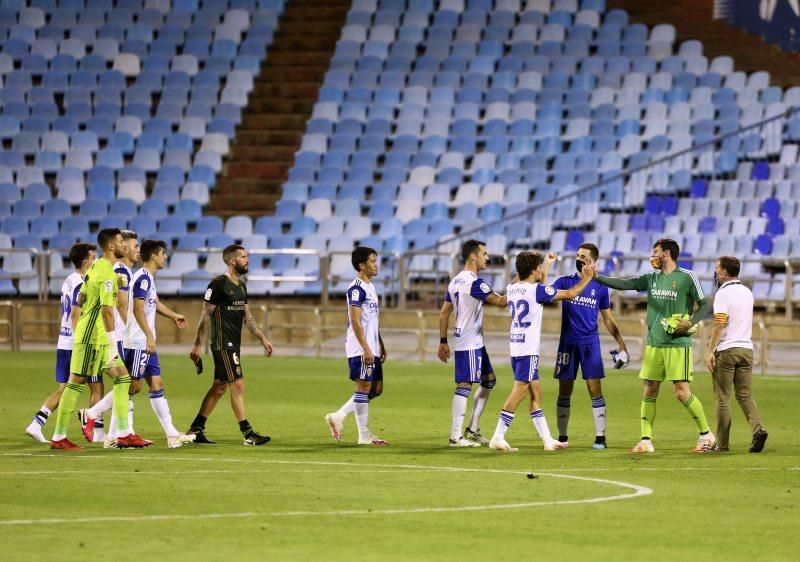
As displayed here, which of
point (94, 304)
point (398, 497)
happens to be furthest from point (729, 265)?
point (94, 304)

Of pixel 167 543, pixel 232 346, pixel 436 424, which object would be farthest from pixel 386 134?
pixel 167 543

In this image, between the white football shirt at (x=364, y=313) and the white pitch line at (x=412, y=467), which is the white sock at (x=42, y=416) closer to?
the white pitch line at (x=412, y=467)

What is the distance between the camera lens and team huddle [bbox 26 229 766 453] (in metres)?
13.0

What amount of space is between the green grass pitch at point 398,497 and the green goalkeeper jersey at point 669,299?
99 cm

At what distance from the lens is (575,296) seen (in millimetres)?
13086

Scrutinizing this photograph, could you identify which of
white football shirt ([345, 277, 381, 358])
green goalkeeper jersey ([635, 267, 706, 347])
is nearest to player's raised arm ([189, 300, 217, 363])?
white football shirt ([345, 277, 381, 358])

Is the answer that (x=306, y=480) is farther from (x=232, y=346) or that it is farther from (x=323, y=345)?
(x=323, y=345)

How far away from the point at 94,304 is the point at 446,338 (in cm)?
315

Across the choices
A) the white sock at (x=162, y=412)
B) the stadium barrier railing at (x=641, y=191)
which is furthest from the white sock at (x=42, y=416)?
the stadium barrier railing at (x=641, y=191)

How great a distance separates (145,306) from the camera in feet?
44.2

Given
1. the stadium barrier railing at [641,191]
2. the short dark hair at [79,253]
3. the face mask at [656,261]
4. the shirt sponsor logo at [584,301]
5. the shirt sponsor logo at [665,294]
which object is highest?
the stadium barrier railing at [641,191]

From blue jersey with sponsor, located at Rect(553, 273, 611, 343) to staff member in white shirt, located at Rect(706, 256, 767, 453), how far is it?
1.10 m

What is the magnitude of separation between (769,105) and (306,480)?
20467mm

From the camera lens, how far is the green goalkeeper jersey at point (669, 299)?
1311cm
